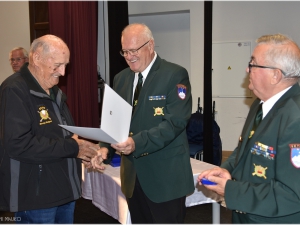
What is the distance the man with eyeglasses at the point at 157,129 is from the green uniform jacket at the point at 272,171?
2.07 ft

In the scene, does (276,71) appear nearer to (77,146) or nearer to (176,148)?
(176,148)

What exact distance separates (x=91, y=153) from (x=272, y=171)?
1.10m

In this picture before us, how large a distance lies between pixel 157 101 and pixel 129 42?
403 millimetres

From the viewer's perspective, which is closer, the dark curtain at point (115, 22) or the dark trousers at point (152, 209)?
the dark trousers at point (152, 209)

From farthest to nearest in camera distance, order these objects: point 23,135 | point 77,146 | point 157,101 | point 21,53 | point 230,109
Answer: point 230,109, point 21,53, point 157,101, point 77,146, point 23,135

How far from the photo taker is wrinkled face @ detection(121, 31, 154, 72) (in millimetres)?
2186

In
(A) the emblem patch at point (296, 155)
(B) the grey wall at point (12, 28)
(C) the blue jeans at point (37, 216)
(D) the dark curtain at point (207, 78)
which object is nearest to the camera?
(A) the emblem patch at point (296, 155)

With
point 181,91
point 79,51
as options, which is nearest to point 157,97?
point 181,91

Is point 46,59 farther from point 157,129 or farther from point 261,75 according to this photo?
point 261,75

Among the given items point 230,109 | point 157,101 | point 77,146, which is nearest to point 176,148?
point 157,101

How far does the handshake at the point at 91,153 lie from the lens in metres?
2.05

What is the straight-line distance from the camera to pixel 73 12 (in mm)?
5586

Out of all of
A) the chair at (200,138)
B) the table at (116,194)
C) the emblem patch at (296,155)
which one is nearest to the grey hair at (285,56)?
the emblem patch at (296,155)

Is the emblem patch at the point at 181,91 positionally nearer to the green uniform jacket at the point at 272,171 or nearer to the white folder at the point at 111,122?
the white folder at the point at 111,122
